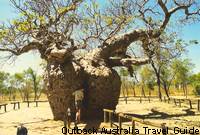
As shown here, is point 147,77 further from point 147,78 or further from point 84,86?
point 84,86

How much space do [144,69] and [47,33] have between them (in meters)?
51.7

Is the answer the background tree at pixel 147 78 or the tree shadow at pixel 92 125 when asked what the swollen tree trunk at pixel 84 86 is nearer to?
the tree shadow at pixel 92 125

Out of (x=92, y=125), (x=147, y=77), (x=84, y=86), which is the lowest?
(x=92, y=125)

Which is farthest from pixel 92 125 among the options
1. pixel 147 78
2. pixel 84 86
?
pixel 147 78

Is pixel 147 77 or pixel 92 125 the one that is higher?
pixel 147 77

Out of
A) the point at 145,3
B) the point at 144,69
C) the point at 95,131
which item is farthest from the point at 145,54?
the point at 144,69

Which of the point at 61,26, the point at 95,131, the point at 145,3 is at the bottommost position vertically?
the point at 95,131

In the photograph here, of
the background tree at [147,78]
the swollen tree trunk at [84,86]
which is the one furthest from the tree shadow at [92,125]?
the background tree at [147,78]

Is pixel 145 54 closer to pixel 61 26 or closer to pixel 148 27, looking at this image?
pixel 148 27

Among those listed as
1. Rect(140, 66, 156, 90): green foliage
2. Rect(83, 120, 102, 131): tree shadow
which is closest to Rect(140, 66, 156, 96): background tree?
Rect(140, 66, 156, 90): green foliage

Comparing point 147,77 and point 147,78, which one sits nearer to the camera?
point 147,77

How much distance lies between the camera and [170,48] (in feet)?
70.4

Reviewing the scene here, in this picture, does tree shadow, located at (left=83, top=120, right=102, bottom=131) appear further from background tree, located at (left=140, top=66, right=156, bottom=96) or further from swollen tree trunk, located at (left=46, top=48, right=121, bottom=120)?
background tree, located at (left=140, top=66, right=156, bottom=96)

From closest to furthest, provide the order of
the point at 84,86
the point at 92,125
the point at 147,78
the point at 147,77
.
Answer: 1. the point at 92,125
2. the point at 84,86
3. the point at 147,77
4. the point at 147,78
